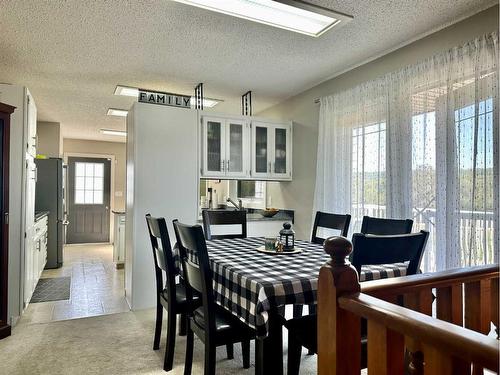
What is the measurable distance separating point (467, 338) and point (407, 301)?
539 mm

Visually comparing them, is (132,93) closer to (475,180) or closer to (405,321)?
(475,180)

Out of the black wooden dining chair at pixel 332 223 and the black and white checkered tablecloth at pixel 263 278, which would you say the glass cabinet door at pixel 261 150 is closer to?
the black wooden dining chair at pixel 332 223

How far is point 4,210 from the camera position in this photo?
2783 mm

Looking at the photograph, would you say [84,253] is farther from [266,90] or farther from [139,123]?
[266,90]

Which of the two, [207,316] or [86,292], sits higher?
[207,316]

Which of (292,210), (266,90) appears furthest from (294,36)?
(292,210)

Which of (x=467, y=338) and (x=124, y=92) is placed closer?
(x=467, y=338)

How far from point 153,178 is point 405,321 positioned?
10.3 ft

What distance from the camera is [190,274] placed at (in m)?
1.91

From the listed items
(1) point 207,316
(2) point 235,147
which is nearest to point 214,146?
(2) point 235,147

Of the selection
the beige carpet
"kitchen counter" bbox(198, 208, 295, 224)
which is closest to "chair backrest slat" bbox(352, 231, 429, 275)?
the beige carpet

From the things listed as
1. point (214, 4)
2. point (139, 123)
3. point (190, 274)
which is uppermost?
point (214, 4)

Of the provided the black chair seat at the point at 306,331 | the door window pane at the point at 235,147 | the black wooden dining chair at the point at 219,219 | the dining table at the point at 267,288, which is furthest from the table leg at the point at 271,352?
the door window pane at the point at 235,147

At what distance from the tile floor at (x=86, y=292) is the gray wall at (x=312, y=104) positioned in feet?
7.62
